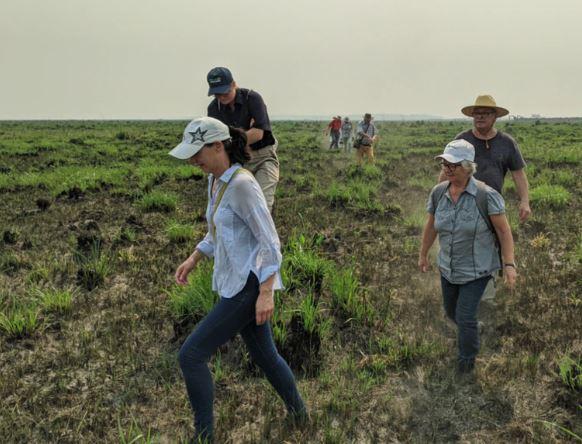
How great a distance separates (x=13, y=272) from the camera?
5.70 m

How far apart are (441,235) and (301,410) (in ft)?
5.34

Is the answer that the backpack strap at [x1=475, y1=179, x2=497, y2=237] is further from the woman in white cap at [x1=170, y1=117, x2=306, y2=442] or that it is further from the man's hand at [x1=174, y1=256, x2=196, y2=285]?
the man's hand at [x1=174, y1=256, x2=196, y2=285]

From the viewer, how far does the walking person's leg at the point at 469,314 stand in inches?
131

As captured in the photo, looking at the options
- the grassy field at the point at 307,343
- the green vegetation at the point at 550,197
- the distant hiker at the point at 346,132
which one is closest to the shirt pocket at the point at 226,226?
the grassy field at the point at 307,343

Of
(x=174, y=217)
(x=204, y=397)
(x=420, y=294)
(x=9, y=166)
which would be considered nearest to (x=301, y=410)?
(x=204, y=397)

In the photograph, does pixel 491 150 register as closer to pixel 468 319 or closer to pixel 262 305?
pixel 468 319

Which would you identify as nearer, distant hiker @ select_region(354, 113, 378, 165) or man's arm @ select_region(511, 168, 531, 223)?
man's arm @ select_region(511, 168, 531, 223)

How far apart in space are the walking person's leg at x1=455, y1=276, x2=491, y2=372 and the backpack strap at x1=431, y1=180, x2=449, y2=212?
0.65m

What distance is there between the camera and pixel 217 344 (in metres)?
2.45

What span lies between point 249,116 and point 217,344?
7.64 feet

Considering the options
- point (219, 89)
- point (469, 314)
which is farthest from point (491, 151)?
point (219, 89)

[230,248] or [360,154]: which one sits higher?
[360,154]

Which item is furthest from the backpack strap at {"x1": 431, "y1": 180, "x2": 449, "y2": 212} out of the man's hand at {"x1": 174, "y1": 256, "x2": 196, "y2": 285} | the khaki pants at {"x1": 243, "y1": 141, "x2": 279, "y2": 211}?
the man's hand at {"x1": 174, "y1": 256, "x2": 196, "y2": 285}

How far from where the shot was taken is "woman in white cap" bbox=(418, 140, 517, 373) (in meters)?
3.29
